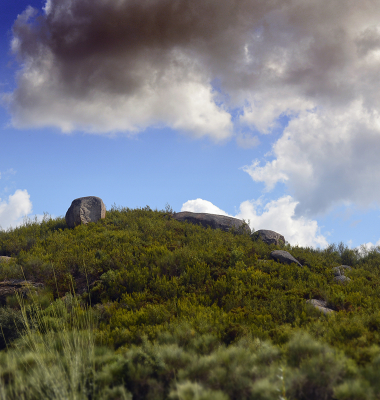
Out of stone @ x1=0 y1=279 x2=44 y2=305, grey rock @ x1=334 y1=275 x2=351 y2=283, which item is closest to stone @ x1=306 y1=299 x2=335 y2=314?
grey rock @ x1=334 y1=275 x2=351 y2=283

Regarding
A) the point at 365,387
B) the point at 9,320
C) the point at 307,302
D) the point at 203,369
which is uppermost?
the point at 307,302

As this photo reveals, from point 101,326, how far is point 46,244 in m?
7.18

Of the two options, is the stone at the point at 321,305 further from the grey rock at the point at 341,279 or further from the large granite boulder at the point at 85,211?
the large granite boulder at the point at 85,211

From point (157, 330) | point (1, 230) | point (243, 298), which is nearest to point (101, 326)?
point (157, 330)

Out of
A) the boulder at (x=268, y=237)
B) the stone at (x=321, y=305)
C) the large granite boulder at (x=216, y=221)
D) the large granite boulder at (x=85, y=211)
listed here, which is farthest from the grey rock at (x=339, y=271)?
the large granite boulder at (x=85, y=211)

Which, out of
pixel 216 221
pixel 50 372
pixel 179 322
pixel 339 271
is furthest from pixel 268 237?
pixel 50 372

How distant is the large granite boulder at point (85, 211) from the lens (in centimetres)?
1491

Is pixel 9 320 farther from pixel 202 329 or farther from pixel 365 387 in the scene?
pixel 365 387

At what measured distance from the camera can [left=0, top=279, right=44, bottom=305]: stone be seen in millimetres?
8477

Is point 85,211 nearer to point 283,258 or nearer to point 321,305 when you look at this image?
point 283,258

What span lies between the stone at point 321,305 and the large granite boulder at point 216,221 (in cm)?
772

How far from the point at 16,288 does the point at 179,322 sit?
5.56 meters

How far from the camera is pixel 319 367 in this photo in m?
3.83

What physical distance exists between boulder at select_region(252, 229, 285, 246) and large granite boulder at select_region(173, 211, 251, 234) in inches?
27.0
